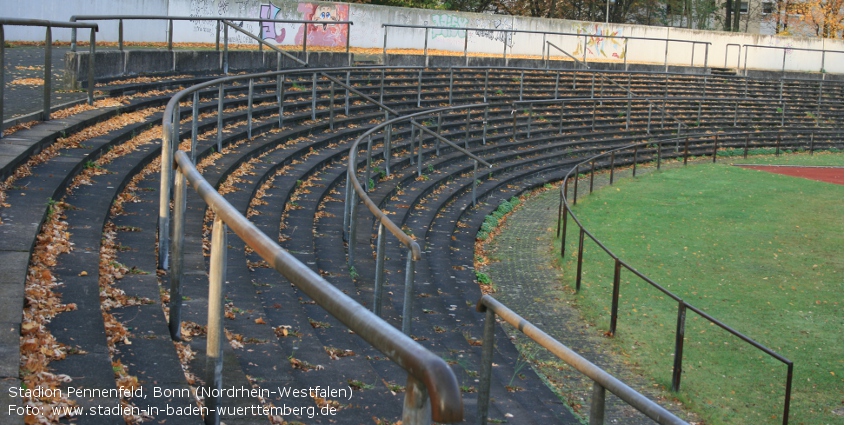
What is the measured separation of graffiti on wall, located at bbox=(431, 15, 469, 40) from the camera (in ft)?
108

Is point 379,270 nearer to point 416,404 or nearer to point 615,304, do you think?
point 615,304

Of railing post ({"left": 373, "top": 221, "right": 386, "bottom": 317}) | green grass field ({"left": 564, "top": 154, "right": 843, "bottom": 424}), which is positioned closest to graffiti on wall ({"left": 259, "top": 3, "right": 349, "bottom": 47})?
green grass field ({"left": 564, "top": 154, "right": 843, "bottom": 424})

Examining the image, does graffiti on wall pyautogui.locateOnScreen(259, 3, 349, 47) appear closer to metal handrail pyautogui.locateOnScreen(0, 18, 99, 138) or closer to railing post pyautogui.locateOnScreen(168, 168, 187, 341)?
metal handrail pyautogui.locateOnScreen(0, 18, 99, 138)

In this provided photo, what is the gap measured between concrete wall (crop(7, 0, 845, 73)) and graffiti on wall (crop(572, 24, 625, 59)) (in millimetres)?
39

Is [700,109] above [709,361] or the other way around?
above

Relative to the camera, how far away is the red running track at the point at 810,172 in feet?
86.9

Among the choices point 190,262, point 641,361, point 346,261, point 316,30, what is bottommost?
point 641,361

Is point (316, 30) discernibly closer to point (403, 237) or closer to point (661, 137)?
point (661, 137)

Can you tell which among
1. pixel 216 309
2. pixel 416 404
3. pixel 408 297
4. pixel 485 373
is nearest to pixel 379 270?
pixel 408 297

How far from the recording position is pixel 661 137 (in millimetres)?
29844

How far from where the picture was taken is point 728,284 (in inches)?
535

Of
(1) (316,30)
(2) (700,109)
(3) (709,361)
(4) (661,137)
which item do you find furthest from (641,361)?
(2) (700,109)

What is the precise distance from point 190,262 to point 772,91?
3554 cm

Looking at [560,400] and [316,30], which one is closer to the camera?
[560,400]
